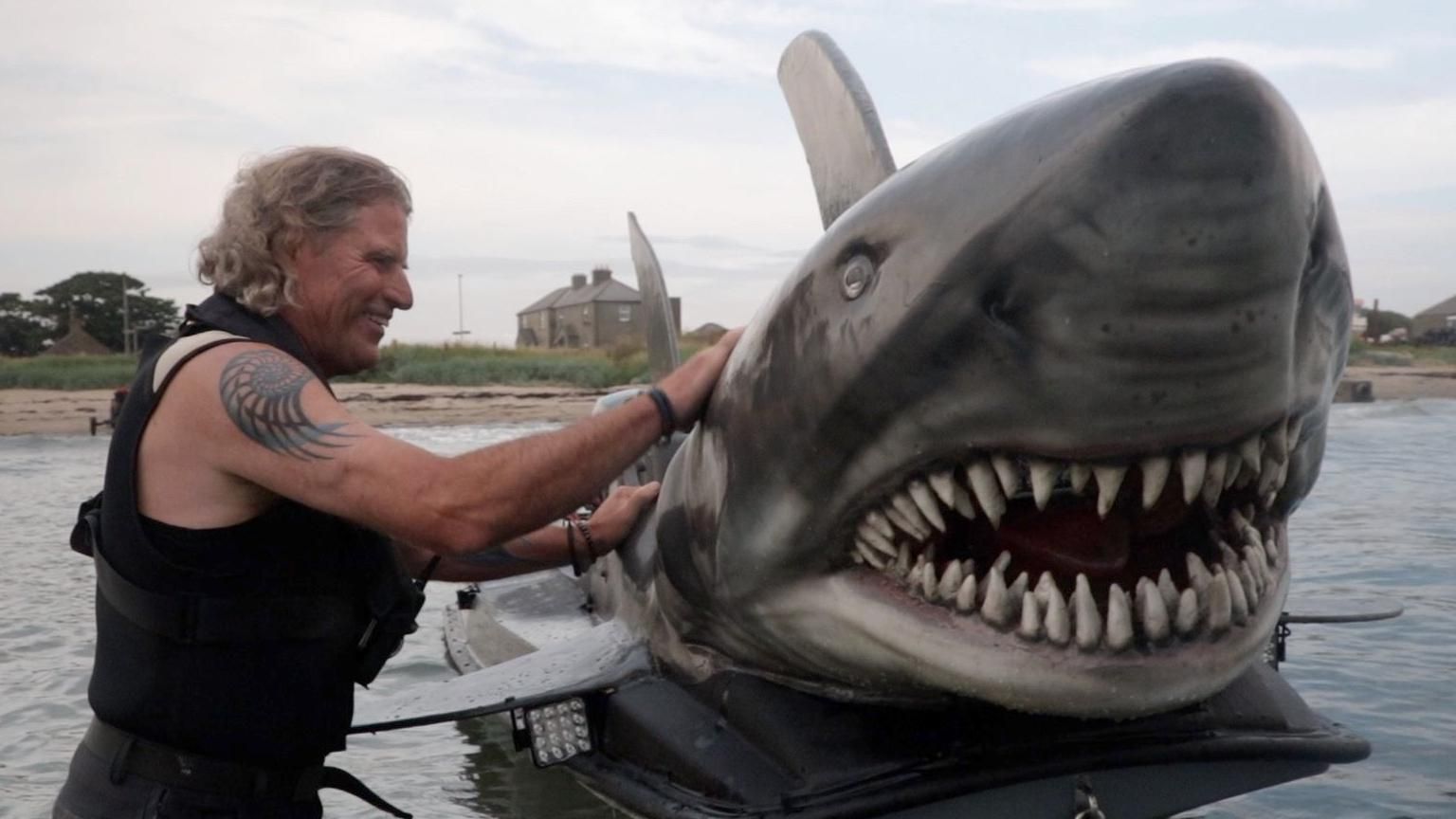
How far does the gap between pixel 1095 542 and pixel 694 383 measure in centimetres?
86

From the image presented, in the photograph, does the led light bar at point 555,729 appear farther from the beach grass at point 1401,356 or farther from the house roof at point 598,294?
the house roof at point 598,294

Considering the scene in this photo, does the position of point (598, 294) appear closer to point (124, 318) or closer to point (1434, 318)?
point (124, 318)

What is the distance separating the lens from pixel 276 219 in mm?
2625

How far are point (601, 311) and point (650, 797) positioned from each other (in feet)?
185

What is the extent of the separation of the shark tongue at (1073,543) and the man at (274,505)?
2.35 ft

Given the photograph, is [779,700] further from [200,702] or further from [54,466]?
[54,466]

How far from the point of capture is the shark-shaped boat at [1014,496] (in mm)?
1895

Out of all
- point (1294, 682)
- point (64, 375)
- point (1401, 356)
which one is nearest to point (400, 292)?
point (1294, 682)

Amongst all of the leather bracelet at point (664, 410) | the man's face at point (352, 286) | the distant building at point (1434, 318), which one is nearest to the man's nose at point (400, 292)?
the man's face at point (352, 286)

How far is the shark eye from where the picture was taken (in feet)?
7.33

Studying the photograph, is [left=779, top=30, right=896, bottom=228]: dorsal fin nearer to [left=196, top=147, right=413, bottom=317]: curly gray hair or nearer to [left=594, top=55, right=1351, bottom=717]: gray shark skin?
[left=594, top=55, right=1351, bottom=717]: gray shark skin

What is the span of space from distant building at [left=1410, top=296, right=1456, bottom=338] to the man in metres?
76.4

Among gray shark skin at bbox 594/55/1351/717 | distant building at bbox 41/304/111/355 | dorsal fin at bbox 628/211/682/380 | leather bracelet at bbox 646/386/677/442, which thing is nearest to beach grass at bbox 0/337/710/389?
distant building at bbox 41/304/111/355

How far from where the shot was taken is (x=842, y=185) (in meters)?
3.95
